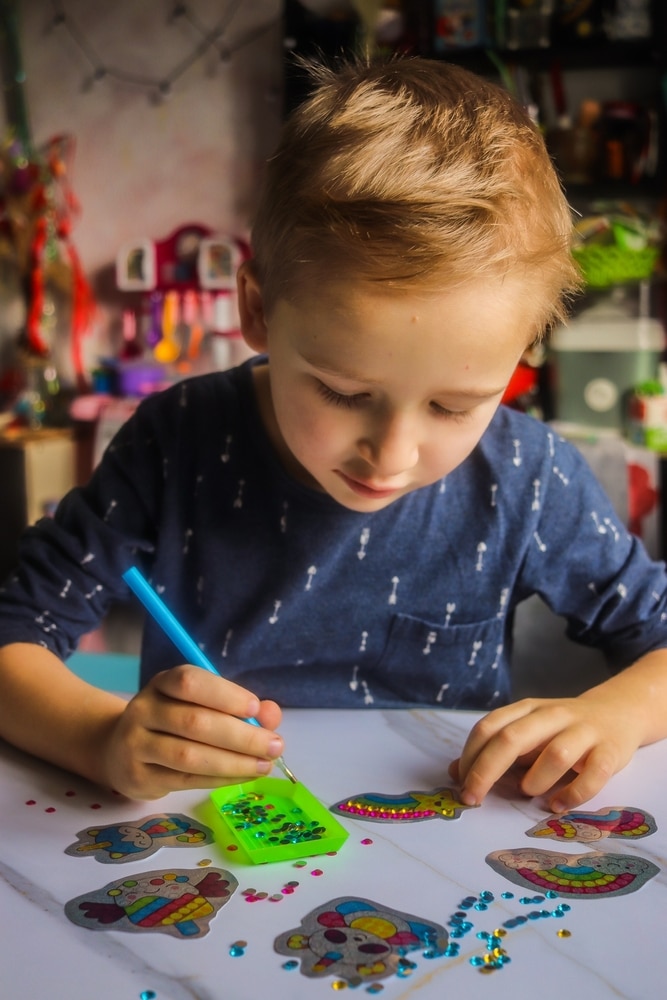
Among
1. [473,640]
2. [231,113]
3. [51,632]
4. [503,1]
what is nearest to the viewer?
[51,632]

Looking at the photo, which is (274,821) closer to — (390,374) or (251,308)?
(390,374)

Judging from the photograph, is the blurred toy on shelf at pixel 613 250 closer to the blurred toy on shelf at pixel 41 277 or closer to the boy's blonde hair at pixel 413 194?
the blurred toy on shelf at pixel 41 277

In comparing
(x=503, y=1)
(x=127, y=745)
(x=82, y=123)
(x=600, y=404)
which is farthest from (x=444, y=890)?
(x=82, y=123)

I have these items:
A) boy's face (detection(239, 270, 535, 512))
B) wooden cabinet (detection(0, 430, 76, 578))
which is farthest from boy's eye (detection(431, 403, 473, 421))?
wooden cabinet (detection(0, 430, 76, 578))

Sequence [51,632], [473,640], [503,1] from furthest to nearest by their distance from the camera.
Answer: [503,1], [473,640], [51,632]

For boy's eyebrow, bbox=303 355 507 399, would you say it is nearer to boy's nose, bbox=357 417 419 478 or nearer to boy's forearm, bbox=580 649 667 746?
boy's nose, bbox=357 417 419 478

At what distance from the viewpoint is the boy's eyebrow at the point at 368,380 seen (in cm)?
56

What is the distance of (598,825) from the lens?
545 millimetres

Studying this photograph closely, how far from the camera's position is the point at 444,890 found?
46cm

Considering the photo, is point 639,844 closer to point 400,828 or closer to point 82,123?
point 400,828

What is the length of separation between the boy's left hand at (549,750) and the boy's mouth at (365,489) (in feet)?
0.51

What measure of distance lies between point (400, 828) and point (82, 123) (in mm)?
2673

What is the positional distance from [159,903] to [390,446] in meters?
0.28

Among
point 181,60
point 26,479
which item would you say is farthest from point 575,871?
point 181,60
